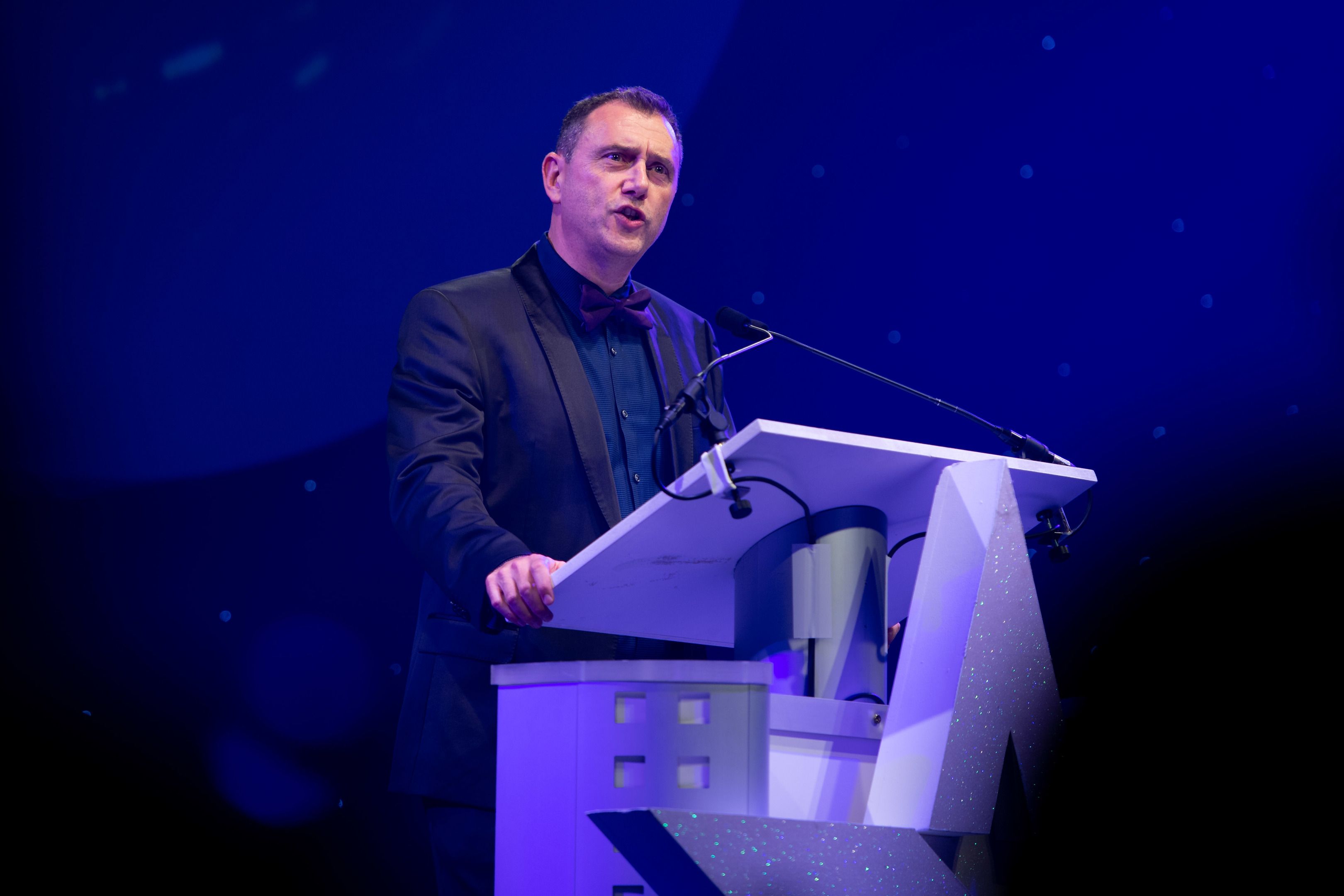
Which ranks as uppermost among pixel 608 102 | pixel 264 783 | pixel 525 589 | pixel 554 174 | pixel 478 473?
pixel 608 102

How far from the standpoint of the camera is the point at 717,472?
1029mm

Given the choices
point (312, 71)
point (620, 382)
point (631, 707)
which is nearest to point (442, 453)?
point (620, 382)

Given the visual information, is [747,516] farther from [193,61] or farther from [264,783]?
[193,61]

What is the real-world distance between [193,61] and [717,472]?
5.59 feet

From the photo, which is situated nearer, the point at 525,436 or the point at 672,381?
the point at 525,436

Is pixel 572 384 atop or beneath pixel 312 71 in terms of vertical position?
beneath

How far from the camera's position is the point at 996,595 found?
3.45 ft

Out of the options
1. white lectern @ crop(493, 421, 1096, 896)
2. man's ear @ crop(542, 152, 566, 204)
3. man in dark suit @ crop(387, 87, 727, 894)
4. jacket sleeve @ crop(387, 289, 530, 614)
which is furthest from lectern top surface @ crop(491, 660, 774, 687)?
man's ear @ crop(542, 152, 566, 204)

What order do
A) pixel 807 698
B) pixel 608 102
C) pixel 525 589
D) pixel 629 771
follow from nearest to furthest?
pixel 629 771
pixel 807 698
pixel 525 589
pixel 608 102

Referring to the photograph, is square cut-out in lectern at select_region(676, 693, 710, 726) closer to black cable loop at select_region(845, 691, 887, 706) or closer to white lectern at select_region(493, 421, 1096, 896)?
white lectern at select_region(493, 421, 1096, 896)

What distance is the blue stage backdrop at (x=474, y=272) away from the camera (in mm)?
2104

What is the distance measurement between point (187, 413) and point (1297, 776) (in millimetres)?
1860

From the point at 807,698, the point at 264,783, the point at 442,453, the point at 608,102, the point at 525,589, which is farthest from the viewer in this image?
the point at 264,783

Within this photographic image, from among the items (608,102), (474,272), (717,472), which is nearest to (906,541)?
(717,472)
